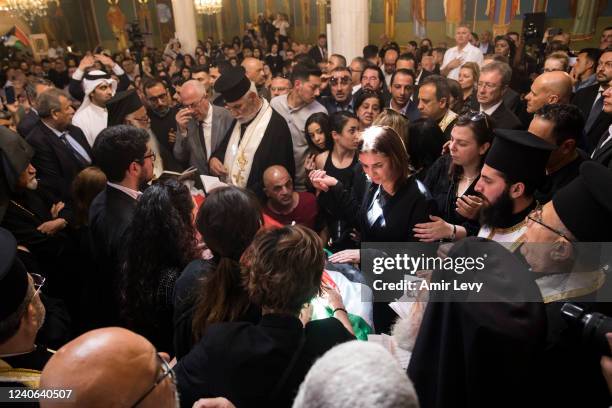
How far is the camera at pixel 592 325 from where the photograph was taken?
1.14 metres

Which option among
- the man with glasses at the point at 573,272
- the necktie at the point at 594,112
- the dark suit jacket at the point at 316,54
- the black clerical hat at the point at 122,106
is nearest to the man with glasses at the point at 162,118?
the black clerical hat at the point at 122,106

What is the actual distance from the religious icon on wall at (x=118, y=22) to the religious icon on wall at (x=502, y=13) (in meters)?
14.4

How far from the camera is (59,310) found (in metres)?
2.22

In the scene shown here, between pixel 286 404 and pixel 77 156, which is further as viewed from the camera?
pixel 77 156

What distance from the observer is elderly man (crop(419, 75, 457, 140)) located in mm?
3660

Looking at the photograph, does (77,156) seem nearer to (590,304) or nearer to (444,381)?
(444,381)

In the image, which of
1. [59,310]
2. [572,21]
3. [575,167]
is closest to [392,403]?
[59,310]

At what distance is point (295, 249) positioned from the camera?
4.72ft

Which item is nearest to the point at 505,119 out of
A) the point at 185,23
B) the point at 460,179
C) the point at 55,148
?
the point at 460,179

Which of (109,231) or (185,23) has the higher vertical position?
A: (185,23)

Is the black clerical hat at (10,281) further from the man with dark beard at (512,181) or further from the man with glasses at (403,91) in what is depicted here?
the man with glasses at (403,91)

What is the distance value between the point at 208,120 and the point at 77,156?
1.22 m

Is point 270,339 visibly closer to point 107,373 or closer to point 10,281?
point 107,373

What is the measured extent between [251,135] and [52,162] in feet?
5.61
